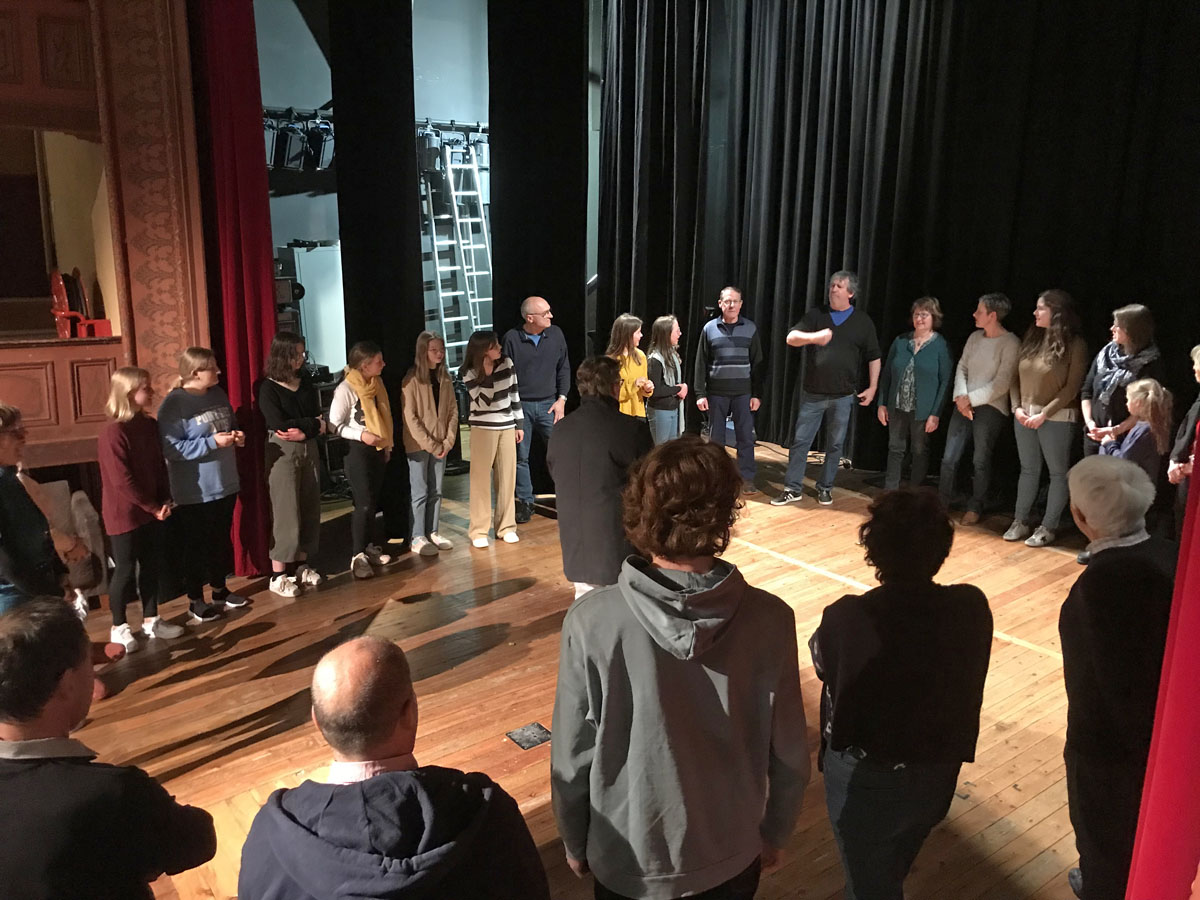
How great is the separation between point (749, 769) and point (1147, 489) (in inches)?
48.9

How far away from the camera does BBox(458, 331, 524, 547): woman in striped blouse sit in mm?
5613

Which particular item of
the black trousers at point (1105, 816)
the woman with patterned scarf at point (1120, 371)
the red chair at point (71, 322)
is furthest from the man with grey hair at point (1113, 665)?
the red chair at point (71, 322)

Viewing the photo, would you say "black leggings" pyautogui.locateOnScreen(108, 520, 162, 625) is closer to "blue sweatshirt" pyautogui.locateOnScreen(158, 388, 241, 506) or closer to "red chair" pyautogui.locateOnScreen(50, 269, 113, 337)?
"blue sweatshirt" pyautogui.locateOnScreen(158, 388, 241, 506)

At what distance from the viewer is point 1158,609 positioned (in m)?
2.01

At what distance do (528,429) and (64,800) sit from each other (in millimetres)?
4873

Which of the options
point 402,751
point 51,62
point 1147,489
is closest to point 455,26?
point 51,62

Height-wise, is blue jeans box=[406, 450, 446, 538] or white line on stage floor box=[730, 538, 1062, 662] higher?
blue jeans box=[406, 450, 446, 538]

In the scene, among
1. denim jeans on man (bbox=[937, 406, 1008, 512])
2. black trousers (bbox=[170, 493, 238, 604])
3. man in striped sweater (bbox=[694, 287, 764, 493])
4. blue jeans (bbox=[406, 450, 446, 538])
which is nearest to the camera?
black trousers (bbox=[170, 493, 238, 604])

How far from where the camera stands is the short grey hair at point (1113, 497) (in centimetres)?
218

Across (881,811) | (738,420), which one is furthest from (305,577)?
(881,811)

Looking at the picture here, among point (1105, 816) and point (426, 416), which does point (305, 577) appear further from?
point (1105, 816)

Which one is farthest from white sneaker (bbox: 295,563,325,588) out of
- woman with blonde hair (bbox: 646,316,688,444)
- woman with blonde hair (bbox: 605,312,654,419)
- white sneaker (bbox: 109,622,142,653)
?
woman with blonde hair (bbox: 646,316,688,444)

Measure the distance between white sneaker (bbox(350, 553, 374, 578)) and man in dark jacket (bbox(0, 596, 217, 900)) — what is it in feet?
11.7

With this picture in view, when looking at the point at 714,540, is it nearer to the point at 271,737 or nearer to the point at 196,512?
the point at 271,737
